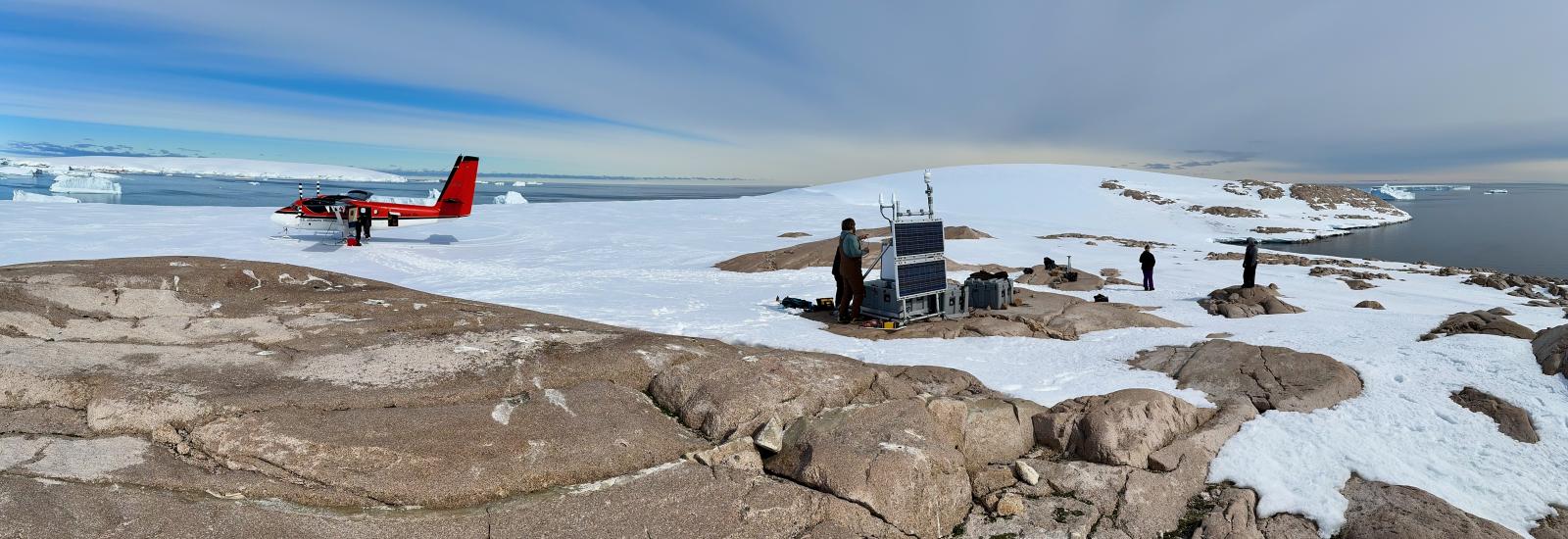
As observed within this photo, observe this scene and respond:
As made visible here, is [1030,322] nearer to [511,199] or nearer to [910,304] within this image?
[910,304]

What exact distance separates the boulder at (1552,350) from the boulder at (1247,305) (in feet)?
20.1

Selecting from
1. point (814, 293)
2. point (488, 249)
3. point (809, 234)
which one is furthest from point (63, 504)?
point (809, 234)

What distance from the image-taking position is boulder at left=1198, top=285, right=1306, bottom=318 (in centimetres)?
1552

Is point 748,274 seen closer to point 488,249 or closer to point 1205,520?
point 488,249

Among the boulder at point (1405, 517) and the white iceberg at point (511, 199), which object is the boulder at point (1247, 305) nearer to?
the boulder at point (1405, 517)

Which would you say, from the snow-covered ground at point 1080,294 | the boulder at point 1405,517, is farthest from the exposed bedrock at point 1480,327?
the boulder at point 1405,517

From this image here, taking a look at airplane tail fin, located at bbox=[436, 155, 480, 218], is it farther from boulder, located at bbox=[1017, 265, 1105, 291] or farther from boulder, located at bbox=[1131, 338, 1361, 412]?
boulder, located at bbox=[1131, 338, 1361, 412]

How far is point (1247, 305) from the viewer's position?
52.2 ft

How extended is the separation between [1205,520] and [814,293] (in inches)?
533

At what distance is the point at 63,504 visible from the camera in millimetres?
4547

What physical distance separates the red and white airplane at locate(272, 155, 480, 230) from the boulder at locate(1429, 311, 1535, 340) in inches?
1434

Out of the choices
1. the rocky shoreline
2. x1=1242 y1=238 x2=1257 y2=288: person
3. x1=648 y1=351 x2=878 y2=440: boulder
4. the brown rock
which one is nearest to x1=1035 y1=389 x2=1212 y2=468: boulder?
the rocky shoreline

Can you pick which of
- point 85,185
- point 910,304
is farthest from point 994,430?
point 85,185

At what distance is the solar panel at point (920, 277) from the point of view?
Answer: 14.2 m
